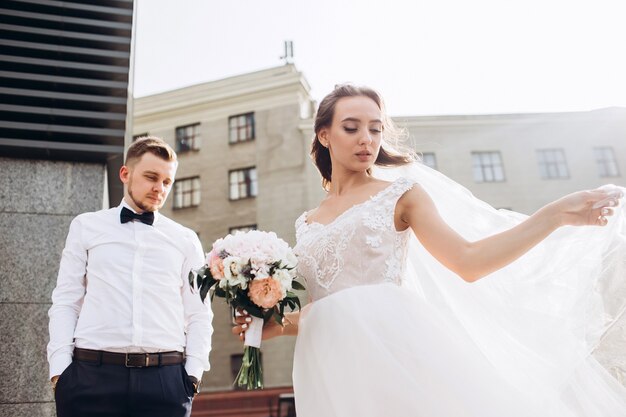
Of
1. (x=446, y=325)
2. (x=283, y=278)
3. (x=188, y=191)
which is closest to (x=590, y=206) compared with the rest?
(x=446, y=325)

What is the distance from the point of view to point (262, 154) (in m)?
24.2

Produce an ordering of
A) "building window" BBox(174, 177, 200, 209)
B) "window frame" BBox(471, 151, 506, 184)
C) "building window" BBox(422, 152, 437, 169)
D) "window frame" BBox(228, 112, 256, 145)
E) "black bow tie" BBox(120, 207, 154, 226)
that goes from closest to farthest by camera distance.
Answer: "black bow tie" BBox(120, 207, 154, 226) → "building window" BBox(422, 152, 437, 169) → "window frame" BBox(471, 151, 506, 184) → "window frame" BBox(228, 112, 256, 145) → "building window" BBox(174, 177, 200, 209)

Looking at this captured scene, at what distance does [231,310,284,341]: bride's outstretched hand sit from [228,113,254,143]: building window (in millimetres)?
22945

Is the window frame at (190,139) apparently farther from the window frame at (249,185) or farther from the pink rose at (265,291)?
the pink rose at (265,291)

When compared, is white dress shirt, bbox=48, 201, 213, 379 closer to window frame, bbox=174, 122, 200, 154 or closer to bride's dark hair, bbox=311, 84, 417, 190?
bride's dark hair, bbox=311, 84, 417, 190

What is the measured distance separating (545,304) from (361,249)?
940 millimetres

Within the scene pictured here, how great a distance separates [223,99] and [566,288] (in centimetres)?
2466

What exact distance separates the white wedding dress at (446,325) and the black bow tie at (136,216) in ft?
3.71

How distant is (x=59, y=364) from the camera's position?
279cm

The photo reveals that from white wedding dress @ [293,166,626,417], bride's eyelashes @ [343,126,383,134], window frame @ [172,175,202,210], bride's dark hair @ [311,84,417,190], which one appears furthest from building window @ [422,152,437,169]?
bride's eyelashes @ [343,126,383,134]

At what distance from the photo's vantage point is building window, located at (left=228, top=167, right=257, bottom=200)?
24078 mm

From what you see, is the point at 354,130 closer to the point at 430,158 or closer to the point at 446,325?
the point at 446,325

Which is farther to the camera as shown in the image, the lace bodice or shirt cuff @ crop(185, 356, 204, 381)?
shirt cuff @ crop(185, 356, 204, 381)

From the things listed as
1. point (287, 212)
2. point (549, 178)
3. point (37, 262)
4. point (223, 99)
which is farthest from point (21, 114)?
point (549, 178)
